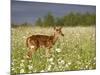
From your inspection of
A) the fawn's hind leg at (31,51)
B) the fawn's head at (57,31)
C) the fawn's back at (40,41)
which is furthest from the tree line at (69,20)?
the fawn's hind leg at (31,51)

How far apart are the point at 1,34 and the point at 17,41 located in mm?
207

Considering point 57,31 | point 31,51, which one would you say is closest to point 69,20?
point 57,31

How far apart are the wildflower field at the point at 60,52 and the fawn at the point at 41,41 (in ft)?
0.13

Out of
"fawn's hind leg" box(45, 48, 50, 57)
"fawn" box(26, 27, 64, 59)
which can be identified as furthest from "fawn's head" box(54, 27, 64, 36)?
"fawn's hind leg" box(45, 48, 50, 57)

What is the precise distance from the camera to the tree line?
273 centimetres

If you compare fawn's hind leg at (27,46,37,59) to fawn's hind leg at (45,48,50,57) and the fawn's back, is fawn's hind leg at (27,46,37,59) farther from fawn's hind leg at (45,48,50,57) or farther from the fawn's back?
fawn's hind leg at (45,48,50,57)

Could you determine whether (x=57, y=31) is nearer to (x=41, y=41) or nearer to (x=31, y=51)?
(x=41, y=41)

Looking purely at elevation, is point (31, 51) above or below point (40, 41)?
below

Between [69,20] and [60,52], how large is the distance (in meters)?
0.43

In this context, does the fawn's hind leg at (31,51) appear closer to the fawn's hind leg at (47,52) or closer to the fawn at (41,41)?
the fawn at (41,41)

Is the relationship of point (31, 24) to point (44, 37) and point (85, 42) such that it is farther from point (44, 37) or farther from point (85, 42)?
point (85, 42)

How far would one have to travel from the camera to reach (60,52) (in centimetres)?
280

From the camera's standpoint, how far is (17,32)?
2.61 m
